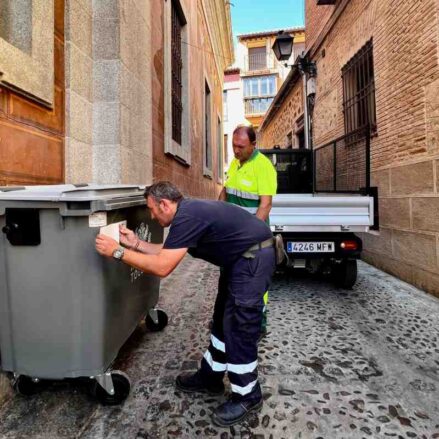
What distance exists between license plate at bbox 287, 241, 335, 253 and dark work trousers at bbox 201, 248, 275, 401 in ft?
7.52

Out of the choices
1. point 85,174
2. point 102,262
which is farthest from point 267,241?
point 85,174

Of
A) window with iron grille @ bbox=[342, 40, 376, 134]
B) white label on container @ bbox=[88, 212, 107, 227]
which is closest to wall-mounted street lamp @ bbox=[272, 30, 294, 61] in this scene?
window with iron grille @ bbox=[342, 40, 376, 134]

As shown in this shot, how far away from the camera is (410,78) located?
186 inches

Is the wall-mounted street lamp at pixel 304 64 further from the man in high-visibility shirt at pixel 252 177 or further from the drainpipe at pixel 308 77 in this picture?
the man in high-visibility shirt at pixel 252 177

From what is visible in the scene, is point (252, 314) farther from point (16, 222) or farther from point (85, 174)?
point (85, 174)

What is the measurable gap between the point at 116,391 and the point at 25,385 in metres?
0.59

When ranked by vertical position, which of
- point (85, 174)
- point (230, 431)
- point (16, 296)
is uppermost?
point (85, 174)

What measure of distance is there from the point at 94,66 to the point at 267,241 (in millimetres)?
3591

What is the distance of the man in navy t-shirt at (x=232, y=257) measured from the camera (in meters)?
1.78

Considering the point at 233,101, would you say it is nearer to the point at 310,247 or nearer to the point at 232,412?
the point at 310,247

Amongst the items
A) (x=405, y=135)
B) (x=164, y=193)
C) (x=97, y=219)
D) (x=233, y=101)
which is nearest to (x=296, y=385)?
(x=164, y=193)

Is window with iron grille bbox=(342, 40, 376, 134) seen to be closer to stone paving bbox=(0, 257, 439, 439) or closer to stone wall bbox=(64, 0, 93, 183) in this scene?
stone paving bbox=(0, 257, 439, 439)

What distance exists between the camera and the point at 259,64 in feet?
109

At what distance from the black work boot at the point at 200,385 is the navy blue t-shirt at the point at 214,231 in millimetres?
786
